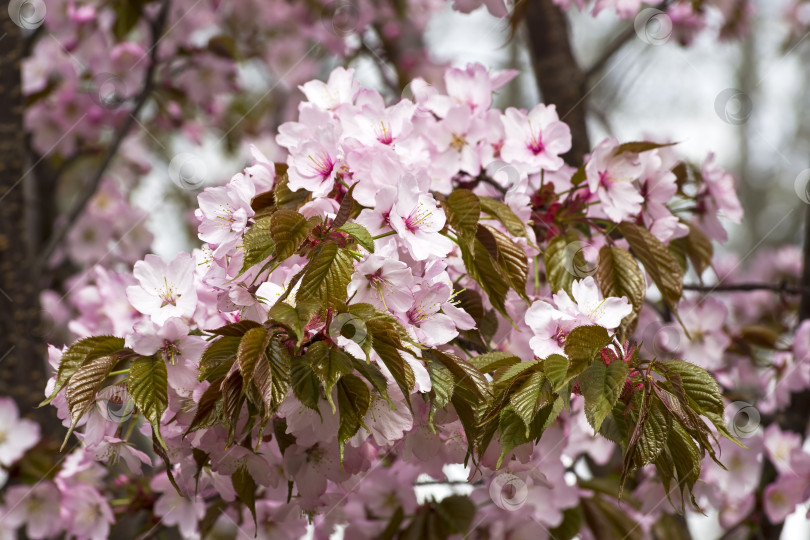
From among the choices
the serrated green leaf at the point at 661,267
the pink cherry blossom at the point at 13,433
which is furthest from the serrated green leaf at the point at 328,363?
the pink cherry blossom at the point at 13,433

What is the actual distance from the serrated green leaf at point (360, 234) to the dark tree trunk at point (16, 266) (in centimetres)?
125

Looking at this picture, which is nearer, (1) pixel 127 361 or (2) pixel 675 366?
(2) pixel 675 366

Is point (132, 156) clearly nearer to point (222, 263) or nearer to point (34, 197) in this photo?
point (34, 197)

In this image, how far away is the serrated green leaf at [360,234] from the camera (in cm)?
85

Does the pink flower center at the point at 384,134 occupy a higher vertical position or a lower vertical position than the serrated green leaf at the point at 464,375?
higher

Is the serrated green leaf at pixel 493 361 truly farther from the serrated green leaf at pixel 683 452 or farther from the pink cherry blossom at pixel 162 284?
the pink cherry blossom at pixel 162 284

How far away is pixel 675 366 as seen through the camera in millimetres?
901

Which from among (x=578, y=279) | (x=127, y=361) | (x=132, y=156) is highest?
(x=127, y=361)

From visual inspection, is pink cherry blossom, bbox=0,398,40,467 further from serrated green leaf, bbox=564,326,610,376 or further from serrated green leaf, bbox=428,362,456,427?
serrated green leaf, bbox=564,326,610,376

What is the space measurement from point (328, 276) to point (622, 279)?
431 mm

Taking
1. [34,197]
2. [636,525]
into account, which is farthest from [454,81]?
[34,197]

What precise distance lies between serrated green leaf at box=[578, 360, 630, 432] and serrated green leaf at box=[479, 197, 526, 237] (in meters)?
0.23

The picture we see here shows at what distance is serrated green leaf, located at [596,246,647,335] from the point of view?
1091mm

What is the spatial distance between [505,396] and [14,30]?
1.67m
